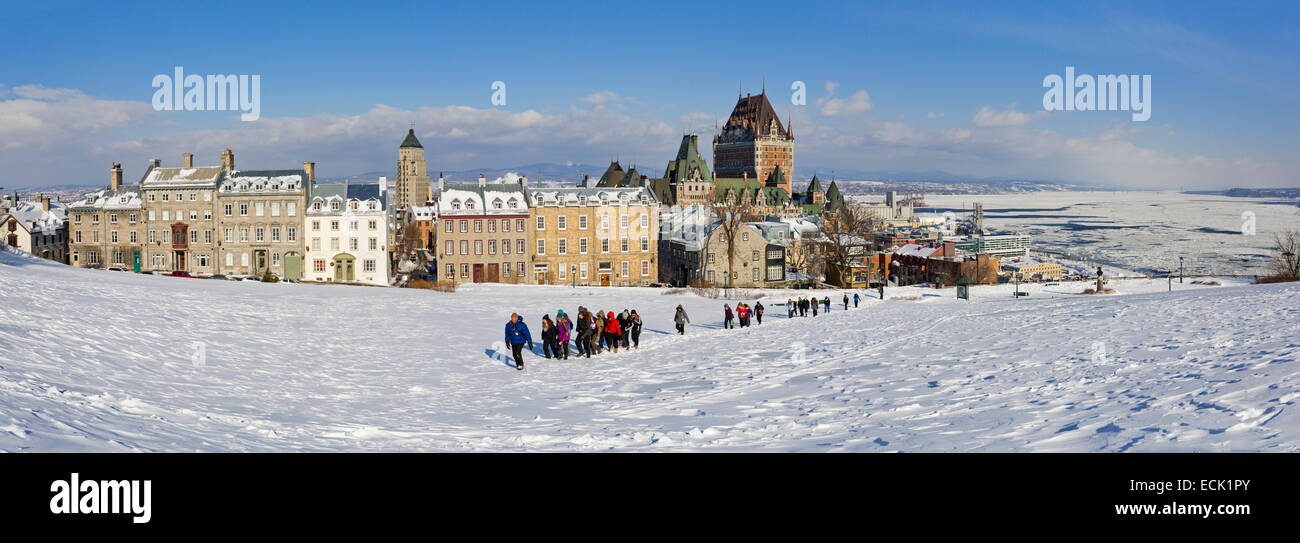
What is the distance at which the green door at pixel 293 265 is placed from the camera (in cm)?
6662

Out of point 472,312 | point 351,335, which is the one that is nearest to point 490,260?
point 472,312

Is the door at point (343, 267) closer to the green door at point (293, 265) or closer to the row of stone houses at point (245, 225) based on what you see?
the row of stone houses at point (245, 225)

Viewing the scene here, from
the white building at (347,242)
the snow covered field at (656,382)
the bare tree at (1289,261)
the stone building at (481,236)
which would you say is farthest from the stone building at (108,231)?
the bare tree at (1289,261)

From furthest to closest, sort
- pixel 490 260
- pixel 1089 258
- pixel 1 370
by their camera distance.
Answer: pixel 1089 258 < pixel 490 260 < pixel 1 370

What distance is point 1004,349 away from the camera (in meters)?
19.2

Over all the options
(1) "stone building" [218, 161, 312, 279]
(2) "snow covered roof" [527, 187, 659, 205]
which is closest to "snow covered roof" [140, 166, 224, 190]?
(1) "stone building" [218, 161, 312, 279]

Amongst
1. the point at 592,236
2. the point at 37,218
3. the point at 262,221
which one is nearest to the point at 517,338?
the point at 592,236

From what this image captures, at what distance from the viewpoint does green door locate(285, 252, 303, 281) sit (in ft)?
219

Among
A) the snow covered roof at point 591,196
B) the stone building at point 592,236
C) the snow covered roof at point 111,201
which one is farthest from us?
the snow covered roof at point 111,201

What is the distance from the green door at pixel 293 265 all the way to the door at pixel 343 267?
2775 mm

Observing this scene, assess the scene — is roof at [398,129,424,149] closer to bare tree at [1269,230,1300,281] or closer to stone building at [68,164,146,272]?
stone building at [68,164,146,272]
